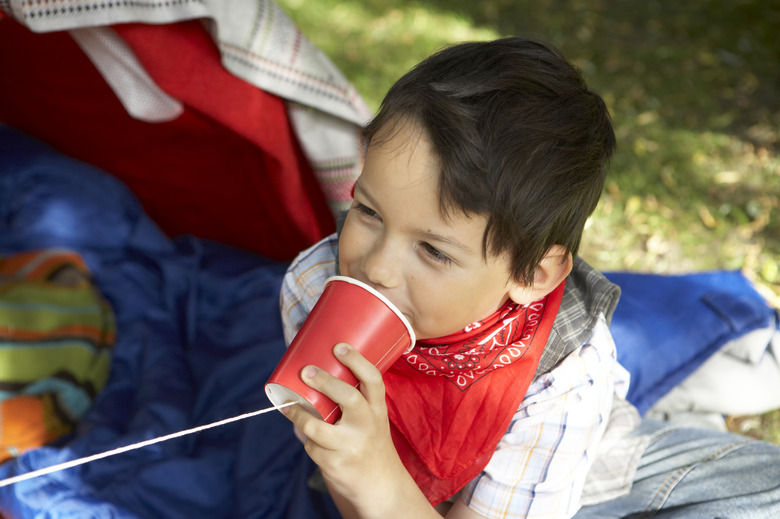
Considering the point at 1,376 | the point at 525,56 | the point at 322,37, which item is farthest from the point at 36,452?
the point at 322,37

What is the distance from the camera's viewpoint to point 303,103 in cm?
211

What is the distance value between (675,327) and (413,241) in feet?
4.03

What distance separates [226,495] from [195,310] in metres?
0.70

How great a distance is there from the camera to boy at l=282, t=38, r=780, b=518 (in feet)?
3.89

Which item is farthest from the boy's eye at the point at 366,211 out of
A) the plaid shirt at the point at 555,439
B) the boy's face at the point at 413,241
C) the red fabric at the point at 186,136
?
the red fabric at the point at 186,136

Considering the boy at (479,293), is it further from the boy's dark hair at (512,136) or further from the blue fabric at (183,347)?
the blue fabric at (183,347)

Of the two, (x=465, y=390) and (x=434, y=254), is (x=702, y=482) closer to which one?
(x=465, y=390)

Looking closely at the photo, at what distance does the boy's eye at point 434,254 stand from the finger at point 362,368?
21 centimetres

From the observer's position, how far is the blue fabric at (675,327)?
81.4 inches

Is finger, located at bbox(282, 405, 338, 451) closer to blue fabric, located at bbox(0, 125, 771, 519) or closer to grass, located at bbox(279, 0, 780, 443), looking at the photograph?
blue fabric, located at bbox(0, 125, 771, 519)

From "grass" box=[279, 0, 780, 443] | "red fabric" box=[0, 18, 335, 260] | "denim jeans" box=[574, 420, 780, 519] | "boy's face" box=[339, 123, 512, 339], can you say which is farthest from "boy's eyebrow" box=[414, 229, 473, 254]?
"grass" box=[279, 0, 780, 443]

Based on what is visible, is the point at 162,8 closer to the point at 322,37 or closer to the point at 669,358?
the point at 669,358

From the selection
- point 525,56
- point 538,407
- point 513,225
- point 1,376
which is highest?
point 525,56

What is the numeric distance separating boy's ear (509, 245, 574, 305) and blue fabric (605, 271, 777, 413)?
807mm
